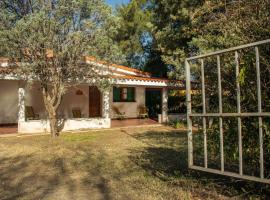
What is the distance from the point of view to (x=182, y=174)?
746 centimetres

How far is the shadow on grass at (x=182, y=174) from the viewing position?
580cm

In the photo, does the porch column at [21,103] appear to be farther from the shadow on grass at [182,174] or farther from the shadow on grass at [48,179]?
the shadow on grass at [182,174]

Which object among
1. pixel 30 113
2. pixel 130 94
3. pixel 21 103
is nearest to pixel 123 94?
pixel 130 94

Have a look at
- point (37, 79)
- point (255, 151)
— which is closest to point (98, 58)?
point (37, 79)

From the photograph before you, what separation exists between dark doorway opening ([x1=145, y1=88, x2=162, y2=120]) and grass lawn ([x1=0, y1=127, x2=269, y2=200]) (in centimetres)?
1434

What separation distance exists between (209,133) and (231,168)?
193 centimetres

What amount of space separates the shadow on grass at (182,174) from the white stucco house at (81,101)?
18.7 ft

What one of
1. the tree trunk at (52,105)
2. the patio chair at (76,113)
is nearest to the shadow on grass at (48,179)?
the tree trunk at (52,105)

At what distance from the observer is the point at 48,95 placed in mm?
14898

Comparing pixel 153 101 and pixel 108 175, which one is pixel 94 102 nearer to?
pixel 153 101

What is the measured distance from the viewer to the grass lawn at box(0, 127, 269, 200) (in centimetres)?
600

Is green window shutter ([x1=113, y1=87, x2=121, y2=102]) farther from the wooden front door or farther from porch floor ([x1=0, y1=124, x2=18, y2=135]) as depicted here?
porch floor ([x1=0, y1=124, x2=18, y2=135])

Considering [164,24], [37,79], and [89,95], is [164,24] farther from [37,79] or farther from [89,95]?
[37,79]

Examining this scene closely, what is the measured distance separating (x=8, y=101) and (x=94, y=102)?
563cm
